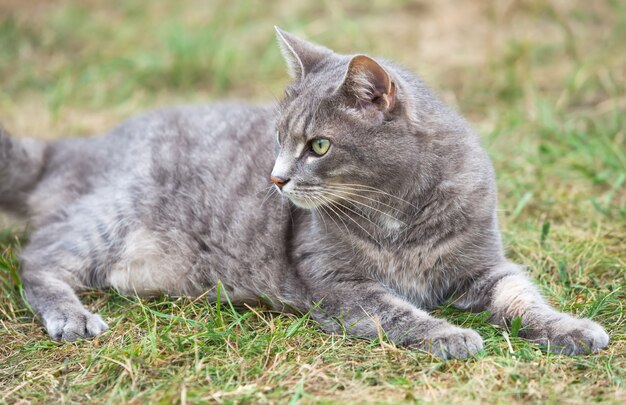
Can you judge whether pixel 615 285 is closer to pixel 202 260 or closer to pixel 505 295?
pixel 505 295

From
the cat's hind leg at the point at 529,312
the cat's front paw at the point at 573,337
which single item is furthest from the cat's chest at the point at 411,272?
the cat's front paw at the point at 573,337

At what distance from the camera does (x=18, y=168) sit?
148 inches

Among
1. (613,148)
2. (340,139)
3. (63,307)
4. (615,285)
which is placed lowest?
(63,307)

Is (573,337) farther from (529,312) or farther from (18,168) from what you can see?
(18,168)

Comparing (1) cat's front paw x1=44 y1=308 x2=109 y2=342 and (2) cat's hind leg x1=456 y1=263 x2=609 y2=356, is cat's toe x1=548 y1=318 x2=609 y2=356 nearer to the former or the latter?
(2) cat's hind leg x1=456 y1=263 x2=609 y2=356

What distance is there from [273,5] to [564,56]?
2.72m

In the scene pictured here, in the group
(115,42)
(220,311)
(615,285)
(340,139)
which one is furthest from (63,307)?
(115,42)

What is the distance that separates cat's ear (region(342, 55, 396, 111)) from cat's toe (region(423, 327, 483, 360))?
854mm

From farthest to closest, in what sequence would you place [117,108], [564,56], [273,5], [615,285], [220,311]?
[273,5]
[564,56]
[117,108]
[615,285]
[220,311]

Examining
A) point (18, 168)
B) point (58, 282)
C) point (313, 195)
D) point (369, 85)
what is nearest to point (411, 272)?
point (313, 195)

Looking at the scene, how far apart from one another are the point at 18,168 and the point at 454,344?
239 cm

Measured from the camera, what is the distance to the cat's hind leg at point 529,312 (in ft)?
8.71

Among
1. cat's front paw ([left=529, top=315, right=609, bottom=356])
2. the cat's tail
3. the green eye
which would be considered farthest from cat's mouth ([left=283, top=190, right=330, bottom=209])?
the cat's tail

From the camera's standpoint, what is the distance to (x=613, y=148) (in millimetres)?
4340
